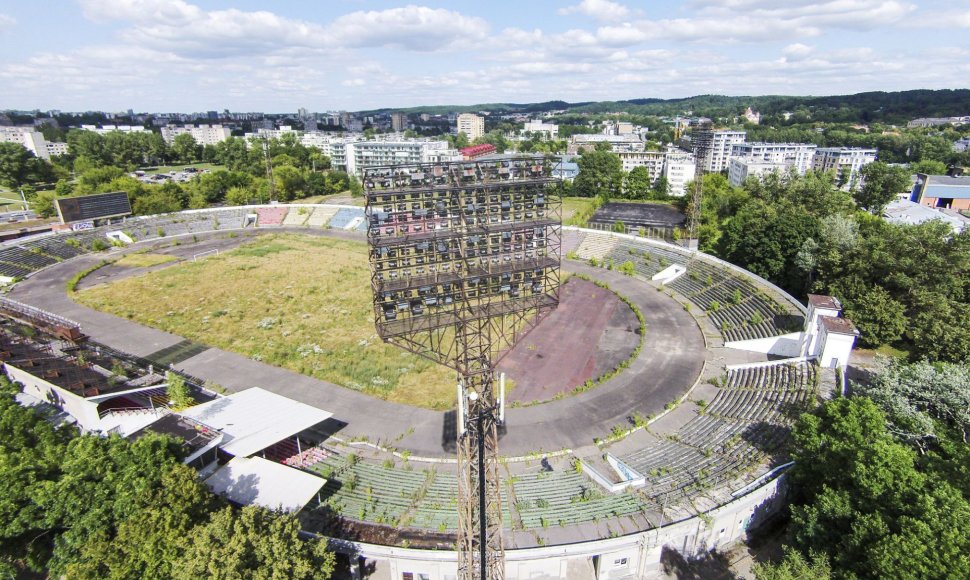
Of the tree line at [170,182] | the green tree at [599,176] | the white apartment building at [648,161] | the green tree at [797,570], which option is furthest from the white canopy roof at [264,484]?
the white apartment building at [648,161]

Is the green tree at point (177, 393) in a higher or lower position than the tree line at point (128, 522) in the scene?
lower

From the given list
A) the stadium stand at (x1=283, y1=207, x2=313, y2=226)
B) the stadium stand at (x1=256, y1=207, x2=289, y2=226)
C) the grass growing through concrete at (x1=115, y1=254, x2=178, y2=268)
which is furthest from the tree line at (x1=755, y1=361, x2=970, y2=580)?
the stadium stand at (x1=256, y1=207, x2=289, y2=226)

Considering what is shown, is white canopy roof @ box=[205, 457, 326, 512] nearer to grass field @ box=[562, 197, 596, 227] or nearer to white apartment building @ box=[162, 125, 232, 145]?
grass field @ box=[562, 197, 596, 227]

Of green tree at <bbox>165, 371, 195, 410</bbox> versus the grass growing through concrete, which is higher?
green tree at <bbox>165, 371, 195, 410</bbox>

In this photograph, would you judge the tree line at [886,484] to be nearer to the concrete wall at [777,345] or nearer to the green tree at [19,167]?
the concrete wall at [777,345]

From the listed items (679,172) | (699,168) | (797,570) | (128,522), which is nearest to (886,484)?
(797,570)

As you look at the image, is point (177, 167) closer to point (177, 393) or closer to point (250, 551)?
point (177, 393)
